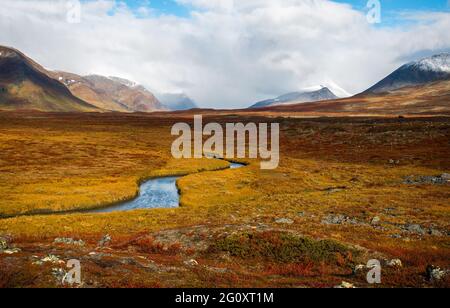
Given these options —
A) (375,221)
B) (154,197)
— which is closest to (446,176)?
(375,221)

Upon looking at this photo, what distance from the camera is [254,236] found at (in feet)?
97.0

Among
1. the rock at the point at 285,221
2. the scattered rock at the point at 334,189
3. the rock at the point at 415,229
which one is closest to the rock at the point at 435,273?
the rock at the point at 415,229

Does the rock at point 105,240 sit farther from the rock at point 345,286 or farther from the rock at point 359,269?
the rock at point 345,286

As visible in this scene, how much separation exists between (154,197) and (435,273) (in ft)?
154

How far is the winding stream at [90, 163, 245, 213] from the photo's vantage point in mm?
55719

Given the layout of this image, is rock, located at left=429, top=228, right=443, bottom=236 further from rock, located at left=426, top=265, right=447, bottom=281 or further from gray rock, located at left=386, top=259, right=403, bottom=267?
rock, located at left=426, top=265, right=447, bottom=281

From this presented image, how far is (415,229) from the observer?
35844mm

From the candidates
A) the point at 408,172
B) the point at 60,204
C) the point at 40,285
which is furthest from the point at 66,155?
the point at 40,285

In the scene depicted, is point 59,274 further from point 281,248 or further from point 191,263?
point 281,248

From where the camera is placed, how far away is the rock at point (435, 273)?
20469mm

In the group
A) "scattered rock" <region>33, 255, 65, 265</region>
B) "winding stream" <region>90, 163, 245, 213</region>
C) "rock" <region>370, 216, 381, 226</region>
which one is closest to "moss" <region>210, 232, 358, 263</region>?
"scattered rock" <region>33, 255, 65, 265</region>

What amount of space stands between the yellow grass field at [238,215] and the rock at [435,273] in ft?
1.49

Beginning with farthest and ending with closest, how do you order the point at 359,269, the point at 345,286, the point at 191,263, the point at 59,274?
the point at 191,263 → the point at 359,269 → the point at 345,286 → the point at 59,274
